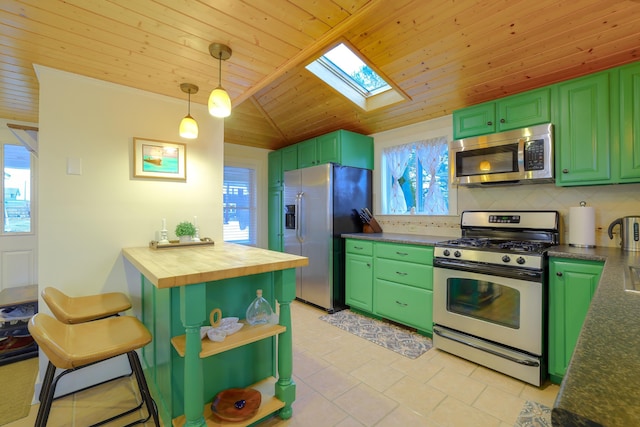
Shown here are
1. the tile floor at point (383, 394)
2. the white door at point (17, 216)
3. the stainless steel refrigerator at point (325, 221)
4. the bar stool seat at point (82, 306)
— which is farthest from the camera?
the stainless steel refrigerator at point (325, 221)

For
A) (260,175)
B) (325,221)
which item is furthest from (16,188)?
(325,221)

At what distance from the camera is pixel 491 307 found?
2.23 meters

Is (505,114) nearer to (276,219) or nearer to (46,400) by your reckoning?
(276,219)

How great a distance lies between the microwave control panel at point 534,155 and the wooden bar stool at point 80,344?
2871mm

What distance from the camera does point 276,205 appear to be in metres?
4.61

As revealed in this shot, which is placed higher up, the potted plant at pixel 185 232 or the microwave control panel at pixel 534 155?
the microwave control panel at pixel 534 155

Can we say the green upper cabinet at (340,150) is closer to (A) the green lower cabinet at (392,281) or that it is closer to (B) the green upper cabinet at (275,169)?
(B) the green upper cabinet at (275,169)

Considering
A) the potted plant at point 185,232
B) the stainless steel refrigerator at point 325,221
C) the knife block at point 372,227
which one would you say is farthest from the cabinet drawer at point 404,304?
the potted plant at point 185,232

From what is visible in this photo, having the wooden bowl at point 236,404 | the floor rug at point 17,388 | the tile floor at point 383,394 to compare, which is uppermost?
the wooden bowl at point 236,404

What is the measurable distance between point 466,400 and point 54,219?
3062 mm

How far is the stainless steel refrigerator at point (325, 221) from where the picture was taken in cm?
344

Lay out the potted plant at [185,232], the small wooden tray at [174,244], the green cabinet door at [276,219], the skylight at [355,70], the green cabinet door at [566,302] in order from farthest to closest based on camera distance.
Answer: the green cabinet door at [276,219], the skylight at [355,70], the potted plant at [185,232], the small wooden tray at [174,244], the green cabinet door at [566,302]

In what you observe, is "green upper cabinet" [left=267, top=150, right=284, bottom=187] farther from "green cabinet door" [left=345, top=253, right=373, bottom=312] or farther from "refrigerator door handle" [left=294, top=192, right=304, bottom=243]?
"green cabinet door" [left=345, top=253, right=373, bottom=312]

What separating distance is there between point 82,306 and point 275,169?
3199 mm
